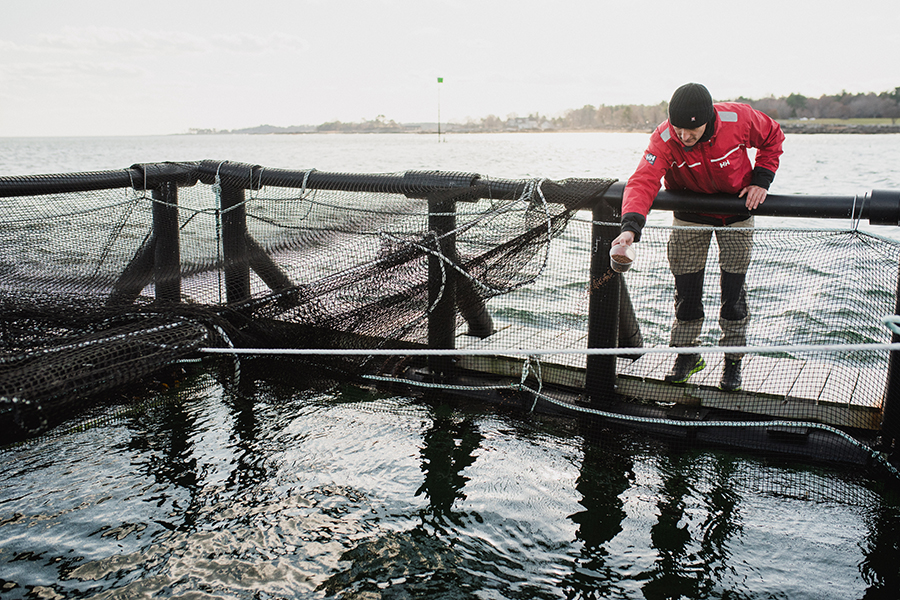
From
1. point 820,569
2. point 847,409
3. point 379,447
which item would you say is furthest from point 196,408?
point 847,409

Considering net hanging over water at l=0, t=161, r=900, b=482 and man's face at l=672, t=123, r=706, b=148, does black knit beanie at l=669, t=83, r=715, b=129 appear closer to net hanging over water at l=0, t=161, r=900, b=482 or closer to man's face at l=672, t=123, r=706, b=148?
man's face at l=672, t=123, r=706, b=148

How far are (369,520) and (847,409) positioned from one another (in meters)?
2.74

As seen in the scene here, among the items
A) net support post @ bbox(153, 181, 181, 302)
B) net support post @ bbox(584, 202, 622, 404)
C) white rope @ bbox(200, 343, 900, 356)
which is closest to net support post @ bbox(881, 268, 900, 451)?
white rope @ bbox(200, 343, 900, 356)

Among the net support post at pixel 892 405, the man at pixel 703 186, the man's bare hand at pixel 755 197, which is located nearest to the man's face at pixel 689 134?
the man at pixel 703 186

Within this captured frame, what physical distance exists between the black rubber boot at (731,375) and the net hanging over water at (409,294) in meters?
0.05

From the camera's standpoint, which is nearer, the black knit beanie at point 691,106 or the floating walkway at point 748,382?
the black knit beanie at point 691,106

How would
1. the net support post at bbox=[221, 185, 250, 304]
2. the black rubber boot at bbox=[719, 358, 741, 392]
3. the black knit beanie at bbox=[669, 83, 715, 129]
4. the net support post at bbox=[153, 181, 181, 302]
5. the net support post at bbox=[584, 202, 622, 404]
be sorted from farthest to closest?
the net support post at bbox=[153, 181, 181, 302] → the net support post at bbox=[221, 185, 250, 304] → the black rubber boot at bbox=[719, 358, 741, 392] → the net support post at bbox=[584, 202, 622, 404] → the black knit beanie at bbox=[669, 83, 715, 129]

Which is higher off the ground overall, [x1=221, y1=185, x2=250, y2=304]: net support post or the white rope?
[x1=221, y1=185, x2=250, y2=304]: net support post

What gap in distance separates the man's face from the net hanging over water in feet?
1.68

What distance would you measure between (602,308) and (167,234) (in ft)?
10.9

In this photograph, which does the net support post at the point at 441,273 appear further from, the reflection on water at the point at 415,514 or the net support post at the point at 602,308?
the net support post at the point at 602,308

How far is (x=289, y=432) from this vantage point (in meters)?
4.01

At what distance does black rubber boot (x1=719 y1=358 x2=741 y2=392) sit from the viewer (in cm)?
402

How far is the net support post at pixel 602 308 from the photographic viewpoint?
3.84m
